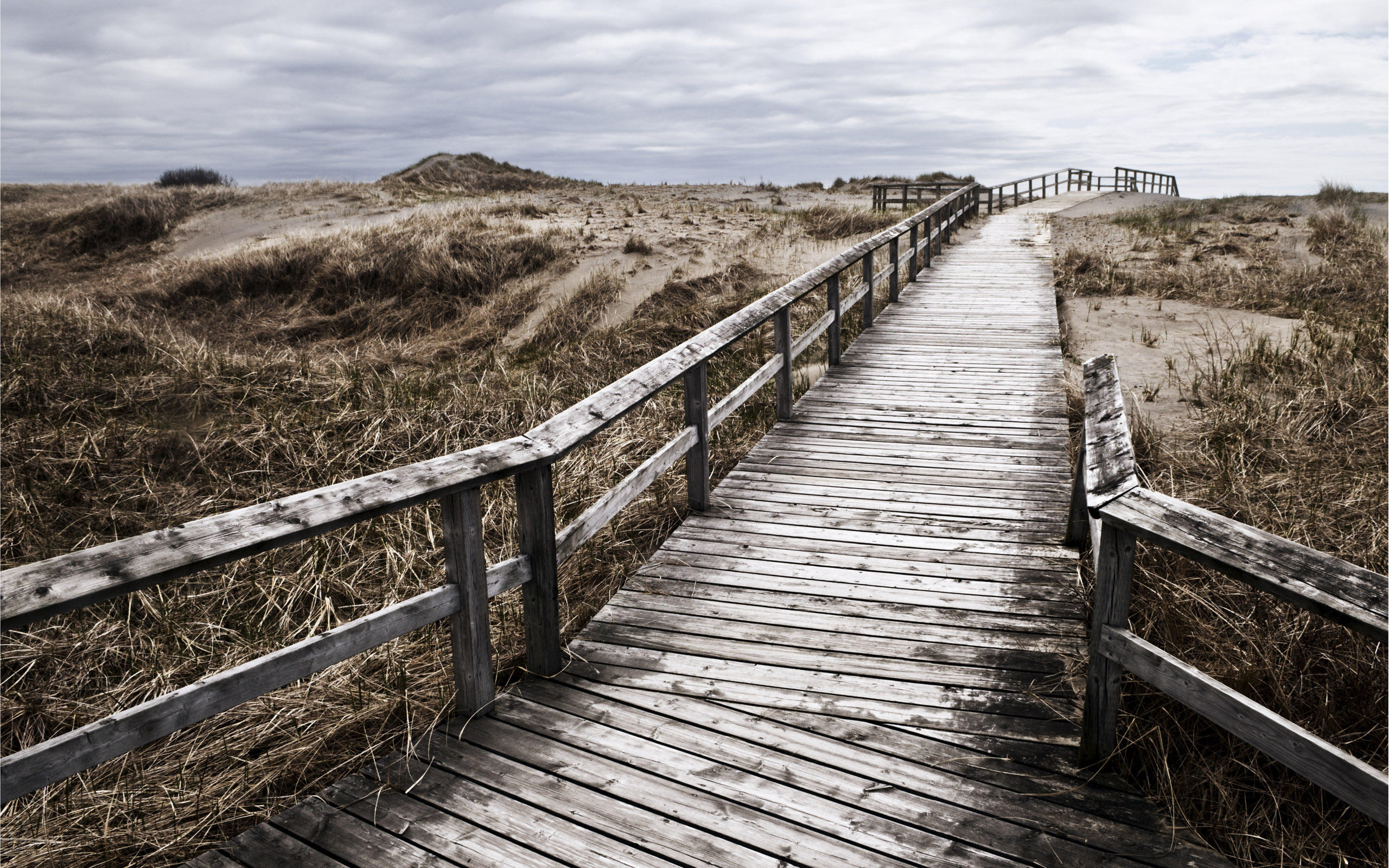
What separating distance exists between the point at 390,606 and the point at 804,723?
1498mm

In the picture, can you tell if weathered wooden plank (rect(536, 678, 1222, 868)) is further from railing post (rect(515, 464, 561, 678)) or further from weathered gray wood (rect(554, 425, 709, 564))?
weathered gray wood (rect(554, 425, 709, 564))

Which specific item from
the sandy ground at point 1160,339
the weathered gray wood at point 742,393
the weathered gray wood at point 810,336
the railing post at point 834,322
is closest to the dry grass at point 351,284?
the railing post at point 834,322

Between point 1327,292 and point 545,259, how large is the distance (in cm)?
1183

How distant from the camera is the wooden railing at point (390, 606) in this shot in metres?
1.98

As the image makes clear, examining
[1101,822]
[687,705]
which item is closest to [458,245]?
[687,705]

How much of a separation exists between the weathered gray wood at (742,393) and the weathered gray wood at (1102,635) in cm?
292

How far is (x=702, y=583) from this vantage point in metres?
4.30

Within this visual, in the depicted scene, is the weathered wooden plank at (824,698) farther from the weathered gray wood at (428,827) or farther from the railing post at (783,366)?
the railing post at (783,366)

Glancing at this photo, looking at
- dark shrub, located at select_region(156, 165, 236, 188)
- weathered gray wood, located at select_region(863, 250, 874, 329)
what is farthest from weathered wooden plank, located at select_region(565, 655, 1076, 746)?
dark shrub, located at select_region(156, 165, 236, 188)

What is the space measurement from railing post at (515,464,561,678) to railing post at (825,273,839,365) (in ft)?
18.5

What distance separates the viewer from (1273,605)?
11.2ft

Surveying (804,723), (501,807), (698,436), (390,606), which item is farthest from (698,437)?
(501,807)

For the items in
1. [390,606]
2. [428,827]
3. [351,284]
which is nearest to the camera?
[428,827]

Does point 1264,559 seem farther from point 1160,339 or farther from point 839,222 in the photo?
point 839,222
